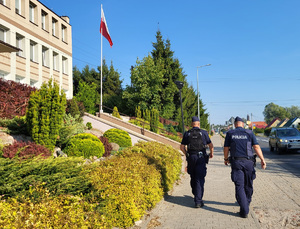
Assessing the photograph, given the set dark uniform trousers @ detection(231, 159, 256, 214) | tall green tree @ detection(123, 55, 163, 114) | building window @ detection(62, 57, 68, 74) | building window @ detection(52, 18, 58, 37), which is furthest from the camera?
tall green tree @ detection(123, 55, 163, 114)

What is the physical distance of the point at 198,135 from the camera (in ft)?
20.8

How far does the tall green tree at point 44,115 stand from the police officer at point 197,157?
4812mm

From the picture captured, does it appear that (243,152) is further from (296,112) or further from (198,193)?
(296,112)

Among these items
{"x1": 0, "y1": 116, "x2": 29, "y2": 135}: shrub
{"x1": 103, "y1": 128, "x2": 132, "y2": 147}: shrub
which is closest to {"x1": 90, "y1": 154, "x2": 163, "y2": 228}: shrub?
{"x1": 0, "y1": 116, "x2": 29, "y2": 135}: shrub

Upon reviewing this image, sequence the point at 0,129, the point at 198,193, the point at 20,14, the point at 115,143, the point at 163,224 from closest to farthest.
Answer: the point at 163,224 → the point at 198,193 → the point at 0,129 → the point at 115,143 → the point at 20,14

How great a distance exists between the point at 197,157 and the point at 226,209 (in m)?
1.19

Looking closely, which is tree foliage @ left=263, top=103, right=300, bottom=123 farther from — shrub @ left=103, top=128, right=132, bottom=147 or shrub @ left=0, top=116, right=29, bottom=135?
shrub @ left=0, top=116, right=29, bottom=135

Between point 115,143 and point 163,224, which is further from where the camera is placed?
point 115,143

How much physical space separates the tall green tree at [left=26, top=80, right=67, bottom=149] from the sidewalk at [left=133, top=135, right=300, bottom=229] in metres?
4.35

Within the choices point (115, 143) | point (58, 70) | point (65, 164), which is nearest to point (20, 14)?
point (58, 70)

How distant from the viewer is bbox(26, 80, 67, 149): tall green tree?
908 centimetres

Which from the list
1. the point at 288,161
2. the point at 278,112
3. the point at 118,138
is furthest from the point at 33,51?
the point at 278,112

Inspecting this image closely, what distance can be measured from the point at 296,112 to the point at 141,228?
171m

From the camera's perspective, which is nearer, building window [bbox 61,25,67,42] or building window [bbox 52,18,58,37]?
building window [bbox 52,18,58,37]
